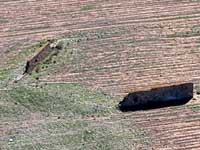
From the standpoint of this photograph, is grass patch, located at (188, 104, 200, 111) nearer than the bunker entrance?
Yes

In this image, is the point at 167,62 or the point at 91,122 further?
the point at 167,62

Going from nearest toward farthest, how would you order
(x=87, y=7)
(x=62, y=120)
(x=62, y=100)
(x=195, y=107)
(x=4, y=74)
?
(x=62, y=120), (x=195, y=107), (x=62, y=100), (x=4, y=74), (x=87, y=7)

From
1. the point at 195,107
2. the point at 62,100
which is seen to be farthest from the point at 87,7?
the point at 195,107

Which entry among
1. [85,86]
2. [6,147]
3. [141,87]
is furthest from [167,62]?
[6,147]

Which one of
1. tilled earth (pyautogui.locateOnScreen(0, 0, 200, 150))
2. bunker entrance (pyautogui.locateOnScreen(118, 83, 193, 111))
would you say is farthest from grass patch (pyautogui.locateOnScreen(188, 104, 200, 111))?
bunker entrance (pyautogui.locateOnScreen(118, 83, 193, 111))

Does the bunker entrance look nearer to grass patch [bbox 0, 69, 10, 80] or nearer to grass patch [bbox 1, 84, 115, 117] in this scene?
grass patch [bbox 1, 84, 115, 117]

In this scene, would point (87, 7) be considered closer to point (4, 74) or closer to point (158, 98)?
point (4, 74)

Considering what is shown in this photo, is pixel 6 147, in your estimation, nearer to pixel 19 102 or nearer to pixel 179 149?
pixel 19 102

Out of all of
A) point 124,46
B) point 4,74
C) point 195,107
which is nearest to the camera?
point 195,107

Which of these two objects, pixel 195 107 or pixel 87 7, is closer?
pixel 195 107
